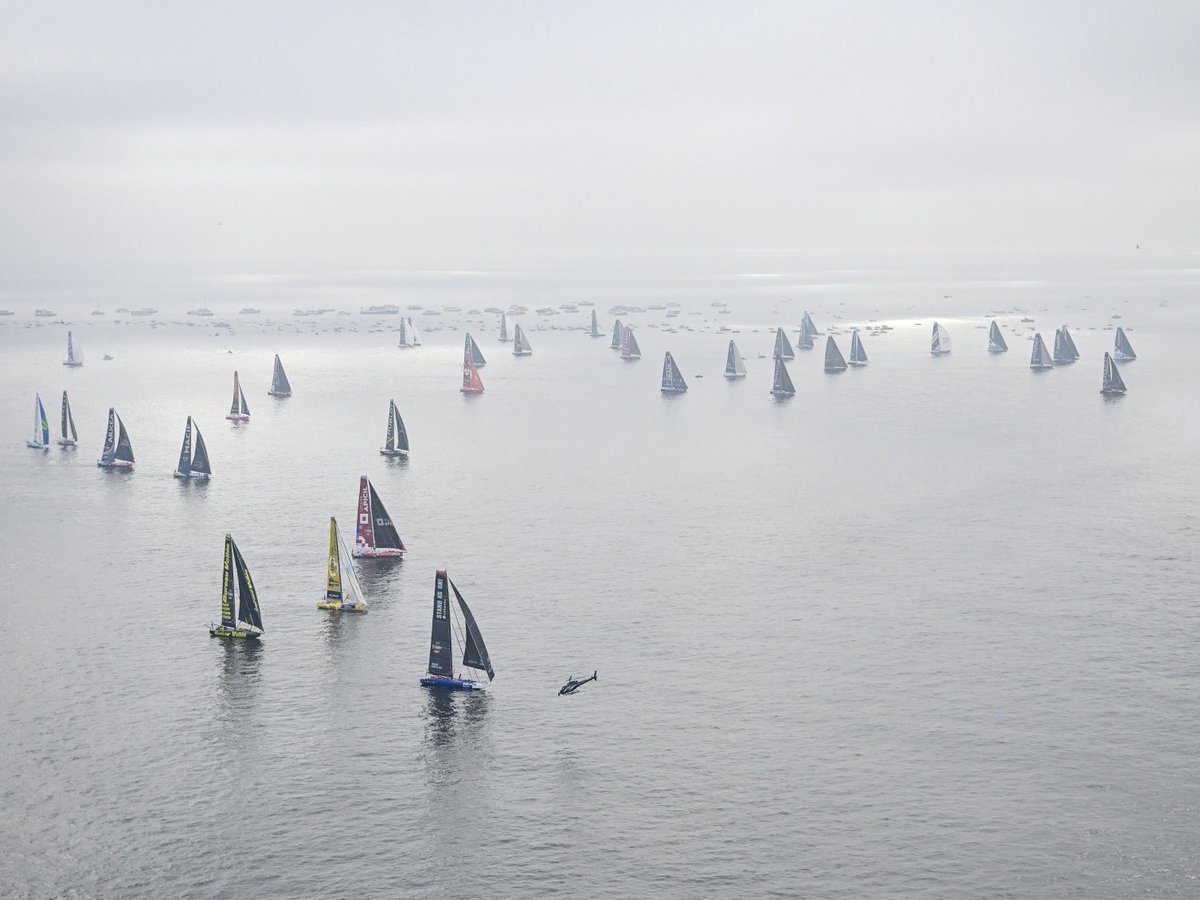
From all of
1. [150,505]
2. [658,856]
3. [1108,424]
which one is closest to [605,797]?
[658,856]

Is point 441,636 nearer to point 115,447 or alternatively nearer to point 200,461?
point 200,461

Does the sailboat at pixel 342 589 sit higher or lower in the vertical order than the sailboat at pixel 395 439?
lower

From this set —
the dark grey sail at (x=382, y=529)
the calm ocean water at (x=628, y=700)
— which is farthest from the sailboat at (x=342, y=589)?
the dark grey sail at (x=382, y=529)

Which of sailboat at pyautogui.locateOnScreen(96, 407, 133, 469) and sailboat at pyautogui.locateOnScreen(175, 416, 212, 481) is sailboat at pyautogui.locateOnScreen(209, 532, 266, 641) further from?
sailboat at pyautogui.locateOnScreen(96, 407, 133, 469)

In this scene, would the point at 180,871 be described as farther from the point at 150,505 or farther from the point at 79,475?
the point at 79,475

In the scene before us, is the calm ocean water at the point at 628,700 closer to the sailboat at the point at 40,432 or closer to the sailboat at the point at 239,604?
the sailboat at the point at 239,604

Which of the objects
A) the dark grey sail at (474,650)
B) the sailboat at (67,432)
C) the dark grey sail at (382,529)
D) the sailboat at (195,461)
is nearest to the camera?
the dark grey sail at (474,650)

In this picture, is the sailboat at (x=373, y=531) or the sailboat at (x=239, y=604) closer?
the sailboat at (x=239, y=604)
